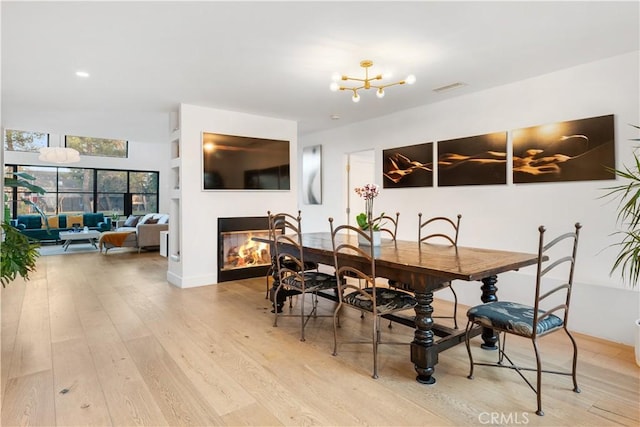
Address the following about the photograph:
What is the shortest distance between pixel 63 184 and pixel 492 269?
11179mm

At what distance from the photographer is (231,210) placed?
16.9ft

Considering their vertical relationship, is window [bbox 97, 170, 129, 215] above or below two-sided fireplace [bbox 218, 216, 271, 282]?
above

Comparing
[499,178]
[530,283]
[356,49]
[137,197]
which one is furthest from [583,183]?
[137,197]

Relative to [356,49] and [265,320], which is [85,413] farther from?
[356,49]

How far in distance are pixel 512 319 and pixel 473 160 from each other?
2524 millimetres

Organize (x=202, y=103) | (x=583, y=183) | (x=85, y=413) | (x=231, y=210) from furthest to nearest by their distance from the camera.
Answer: (x=231, y=210) < (x=202, y=103) < (x=583, y=183) < (x=85, y=413)

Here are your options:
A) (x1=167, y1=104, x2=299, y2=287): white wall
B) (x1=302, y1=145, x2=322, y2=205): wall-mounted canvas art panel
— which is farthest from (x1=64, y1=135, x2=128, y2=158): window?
(x1=167, y1=104, x2=299, y2=287): white wall

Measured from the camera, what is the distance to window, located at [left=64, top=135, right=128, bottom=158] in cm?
977

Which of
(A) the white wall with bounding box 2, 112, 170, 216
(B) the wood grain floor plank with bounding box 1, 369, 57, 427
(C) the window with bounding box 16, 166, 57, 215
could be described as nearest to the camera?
(B) the wood grain floor plank with bounding box 1, 369, 57, 427

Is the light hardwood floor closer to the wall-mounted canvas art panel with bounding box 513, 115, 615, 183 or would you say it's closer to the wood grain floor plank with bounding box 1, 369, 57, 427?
the wood grain floor plank with bounding box 1, 369, 57, 427


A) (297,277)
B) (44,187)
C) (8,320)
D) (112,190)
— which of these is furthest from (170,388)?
(44,187)

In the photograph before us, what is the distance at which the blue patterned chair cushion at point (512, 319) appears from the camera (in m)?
2.01

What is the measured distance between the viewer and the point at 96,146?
32.8 ft

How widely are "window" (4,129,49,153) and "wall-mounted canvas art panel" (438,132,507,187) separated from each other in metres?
9.89
